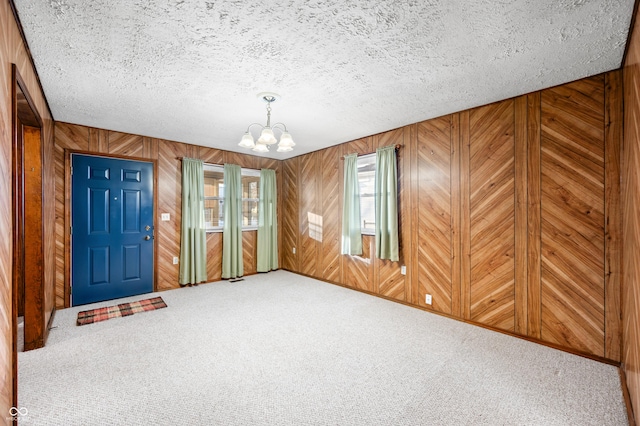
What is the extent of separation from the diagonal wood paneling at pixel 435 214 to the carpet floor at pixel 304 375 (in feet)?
1.51

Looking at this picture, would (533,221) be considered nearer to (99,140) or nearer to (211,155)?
(211,155)

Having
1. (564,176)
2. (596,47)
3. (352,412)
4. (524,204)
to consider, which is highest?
(596,47)

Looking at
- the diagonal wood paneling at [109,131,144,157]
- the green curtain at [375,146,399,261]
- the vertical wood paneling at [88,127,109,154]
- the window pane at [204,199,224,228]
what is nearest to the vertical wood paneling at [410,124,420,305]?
the green curtain at [375,146,399,261]

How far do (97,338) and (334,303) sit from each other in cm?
286

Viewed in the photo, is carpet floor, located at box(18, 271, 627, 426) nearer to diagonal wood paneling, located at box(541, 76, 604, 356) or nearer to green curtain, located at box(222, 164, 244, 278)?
diagonal wood paneling, located at box(541, 76, 604, 356)

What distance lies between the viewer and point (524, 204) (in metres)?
2.98

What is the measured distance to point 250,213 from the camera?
241 inches

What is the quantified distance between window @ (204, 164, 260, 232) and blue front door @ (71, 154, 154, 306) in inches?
44.3

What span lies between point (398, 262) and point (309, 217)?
223 cm

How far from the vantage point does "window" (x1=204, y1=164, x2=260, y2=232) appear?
553 cm

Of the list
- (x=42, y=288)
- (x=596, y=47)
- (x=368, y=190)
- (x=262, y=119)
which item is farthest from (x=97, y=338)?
(x=596, y=47)

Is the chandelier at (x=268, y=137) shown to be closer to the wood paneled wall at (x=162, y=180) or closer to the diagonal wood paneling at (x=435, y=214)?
the diagonal wood paneling at (x=435, y=214)

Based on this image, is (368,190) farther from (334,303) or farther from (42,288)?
(42,288)

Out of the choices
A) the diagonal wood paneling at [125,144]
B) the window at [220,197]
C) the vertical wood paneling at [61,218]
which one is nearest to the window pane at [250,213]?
the window at [220,197]
